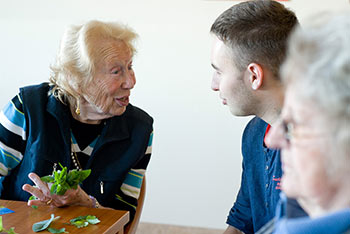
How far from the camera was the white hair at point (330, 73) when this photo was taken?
0.76 metres

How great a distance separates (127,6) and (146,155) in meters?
1.67

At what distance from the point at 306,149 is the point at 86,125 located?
1.53m

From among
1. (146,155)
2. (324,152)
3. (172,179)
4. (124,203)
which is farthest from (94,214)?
(172,179)

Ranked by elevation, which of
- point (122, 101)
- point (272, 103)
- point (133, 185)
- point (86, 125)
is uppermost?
point (272, 103)

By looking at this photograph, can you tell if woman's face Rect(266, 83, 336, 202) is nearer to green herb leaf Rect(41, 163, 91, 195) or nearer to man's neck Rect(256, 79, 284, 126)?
man's neck Rect(256, 79, 284, 126)

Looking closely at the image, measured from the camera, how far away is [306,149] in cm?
82

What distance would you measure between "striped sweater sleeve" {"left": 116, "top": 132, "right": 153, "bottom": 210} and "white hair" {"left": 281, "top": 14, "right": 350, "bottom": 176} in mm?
1467

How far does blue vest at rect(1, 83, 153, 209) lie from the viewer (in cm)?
211

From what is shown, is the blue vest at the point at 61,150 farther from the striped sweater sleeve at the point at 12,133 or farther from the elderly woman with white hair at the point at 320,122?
the elderly woman with white hair at the point at 320,122

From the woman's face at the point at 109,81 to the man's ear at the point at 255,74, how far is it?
2.16 ft

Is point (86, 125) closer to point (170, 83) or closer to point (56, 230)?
point (56, 230)

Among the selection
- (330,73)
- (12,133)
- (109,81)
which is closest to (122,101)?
(109,81)

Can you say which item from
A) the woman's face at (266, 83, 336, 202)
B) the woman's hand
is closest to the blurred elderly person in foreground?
the woman's hand

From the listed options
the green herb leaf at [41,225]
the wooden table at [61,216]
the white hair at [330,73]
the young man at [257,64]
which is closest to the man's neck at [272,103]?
the young man at [257,64]
